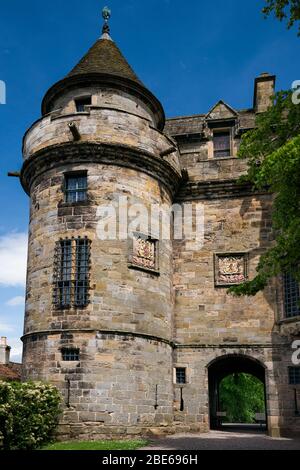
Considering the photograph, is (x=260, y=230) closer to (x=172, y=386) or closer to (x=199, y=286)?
(x=199, y=286)

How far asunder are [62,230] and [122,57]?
8.55 m

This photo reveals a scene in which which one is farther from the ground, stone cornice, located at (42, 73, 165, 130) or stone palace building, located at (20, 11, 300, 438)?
stone cornice, located at (42, 73, 165, 130)

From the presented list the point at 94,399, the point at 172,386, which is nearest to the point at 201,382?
the point at 172,386

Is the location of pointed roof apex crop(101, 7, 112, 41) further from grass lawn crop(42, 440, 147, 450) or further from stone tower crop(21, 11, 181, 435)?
grass lawn crop(42, 440, 147, 450)

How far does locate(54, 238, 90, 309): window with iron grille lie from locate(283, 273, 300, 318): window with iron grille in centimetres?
703

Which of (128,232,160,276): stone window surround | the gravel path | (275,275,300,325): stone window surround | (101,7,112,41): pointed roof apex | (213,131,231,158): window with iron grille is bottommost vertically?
the gravel path

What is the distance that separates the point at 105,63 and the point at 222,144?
227 inches

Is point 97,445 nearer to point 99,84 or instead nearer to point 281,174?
point 281,174

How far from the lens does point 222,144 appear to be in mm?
21734

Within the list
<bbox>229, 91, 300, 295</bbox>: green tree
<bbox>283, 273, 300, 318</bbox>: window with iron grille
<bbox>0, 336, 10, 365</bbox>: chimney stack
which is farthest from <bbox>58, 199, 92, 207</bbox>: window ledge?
<bbox>0, 336, 10, 365</bbox>: chimney stack

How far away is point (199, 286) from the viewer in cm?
1922

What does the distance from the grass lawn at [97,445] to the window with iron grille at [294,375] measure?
229 inches

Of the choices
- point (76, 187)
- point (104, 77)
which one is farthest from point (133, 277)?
point (104, 77)

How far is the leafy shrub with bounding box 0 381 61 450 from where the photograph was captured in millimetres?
12797
